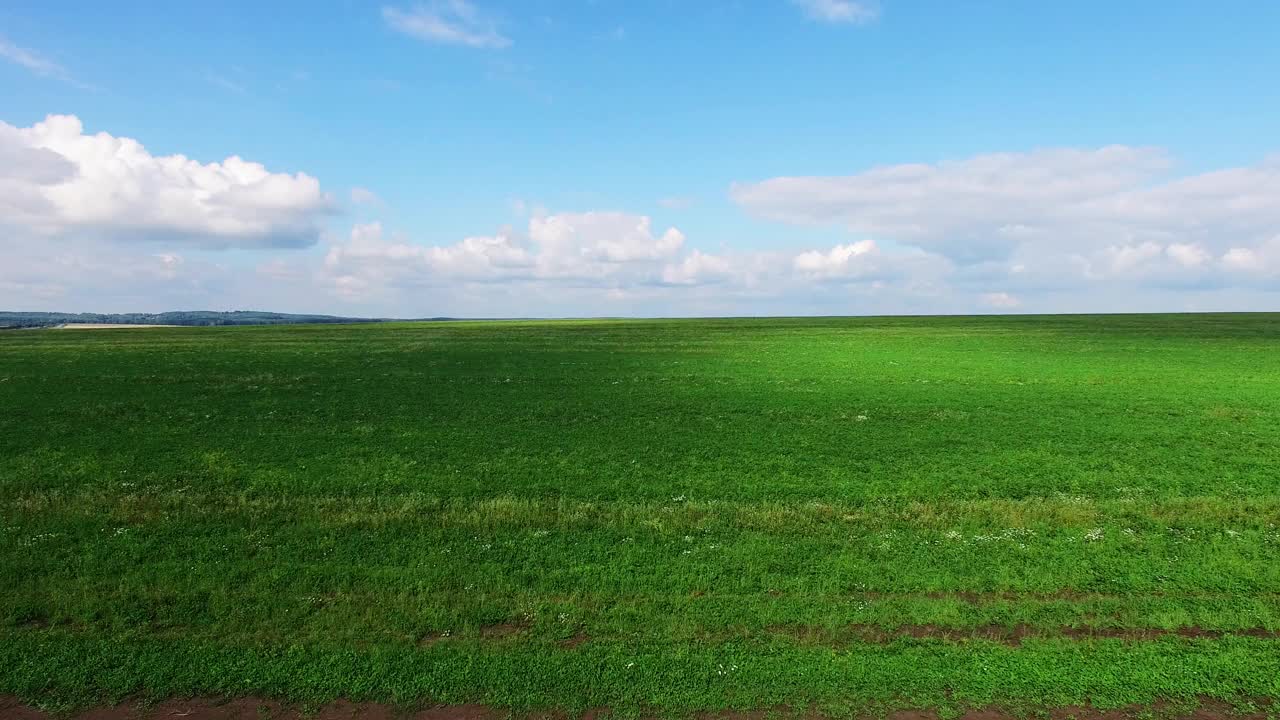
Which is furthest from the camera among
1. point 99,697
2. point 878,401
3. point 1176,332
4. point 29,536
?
point 1176,332

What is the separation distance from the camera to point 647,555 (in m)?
13.9

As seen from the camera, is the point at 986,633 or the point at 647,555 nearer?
the point at 986,633

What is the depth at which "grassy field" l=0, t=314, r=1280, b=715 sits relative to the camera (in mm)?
→ 9500

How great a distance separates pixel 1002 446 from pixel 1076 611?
1392 centimetres

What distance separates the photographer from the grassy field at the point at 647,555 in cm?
950

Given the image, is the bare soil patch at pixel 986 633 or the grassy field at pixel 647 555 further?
the bare soil patch at pixel 986 633

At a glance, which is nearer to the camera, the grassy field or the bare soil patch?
the grassy field

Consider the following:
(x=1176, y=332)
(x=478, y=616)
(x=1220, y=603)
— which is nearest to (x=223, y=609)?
(x=478, y=616)

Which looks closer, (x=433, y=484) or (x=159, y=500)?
(x=159, y=500)

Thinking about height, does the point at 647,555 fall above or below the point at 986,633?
above

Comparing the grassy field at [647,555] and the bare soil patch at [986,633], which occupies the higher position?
the grassy field at [647,555]

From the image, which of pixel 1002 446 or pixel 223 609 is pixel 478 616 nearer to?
pixel 223 609

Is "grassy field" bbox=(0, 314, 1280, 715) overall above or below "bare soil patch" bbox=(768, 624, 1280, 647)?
above

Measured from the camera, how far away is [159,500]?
17.7 meters
